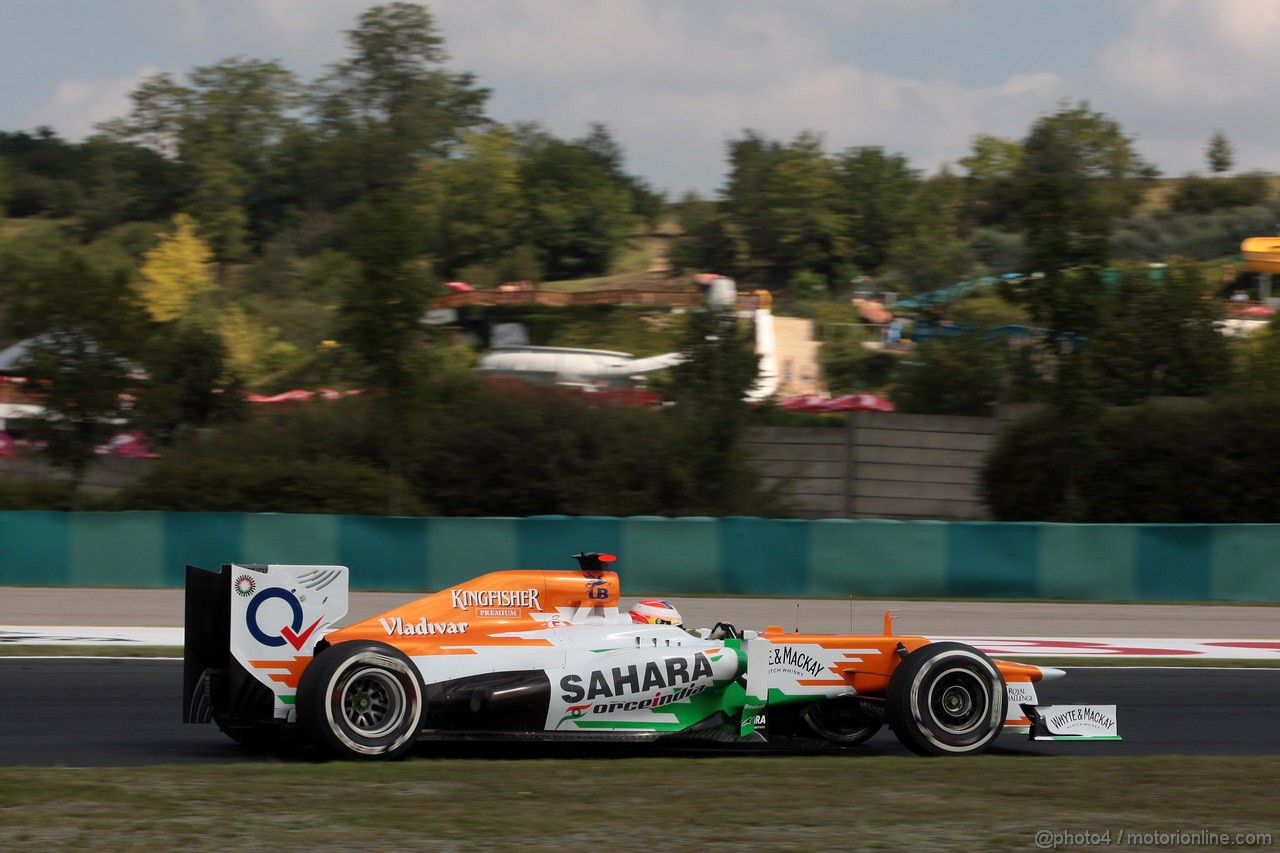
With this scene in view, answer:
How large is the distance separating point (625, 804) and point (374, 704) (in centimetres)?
188

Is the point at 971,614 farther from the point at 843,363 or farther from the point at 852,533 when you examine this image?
the point at 843,363

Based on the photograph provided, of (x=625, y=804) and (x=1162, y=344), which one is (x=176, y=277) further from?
(x=625, y=804)

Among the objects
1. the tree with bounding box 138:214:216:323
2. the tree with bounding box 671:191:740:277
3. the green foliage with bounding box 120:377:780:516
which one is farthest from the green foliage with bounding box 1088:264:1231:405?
the tree with bounding box 138:214:216:323

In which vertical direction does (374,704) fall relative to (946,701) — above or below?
above

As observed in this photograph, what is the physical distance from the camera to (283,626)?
7.76 meters

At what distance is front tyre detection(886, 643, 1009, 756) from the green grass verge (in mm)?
418

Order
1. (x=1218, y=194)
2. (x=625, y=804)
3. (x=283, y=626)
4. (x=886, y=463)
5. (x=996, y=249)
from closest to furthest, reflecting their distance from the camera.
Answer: (x=625, y=804) → (x=283, y=626) → (x=886, y=463) → (x=996, y=249) → (x=1218, y=194)

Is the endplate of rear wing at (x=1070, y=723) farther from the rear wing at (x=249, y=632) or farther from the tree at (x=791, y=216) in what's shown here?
the tree at (x=791, y=216)

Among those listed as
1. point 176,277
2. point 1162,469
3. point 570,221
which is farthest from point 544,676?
point 570,221

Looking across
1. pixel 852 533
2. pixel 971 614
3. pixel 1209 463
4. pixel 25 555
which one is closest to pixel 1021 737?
pixel 971 614

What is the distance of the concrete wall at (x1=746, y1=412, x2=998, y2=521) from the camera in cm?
2931

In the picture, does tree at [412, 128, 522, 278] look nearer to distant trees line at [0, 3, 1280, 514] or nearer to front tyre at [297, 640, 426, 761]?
distant trees line at [0, 3, 1280, 514]

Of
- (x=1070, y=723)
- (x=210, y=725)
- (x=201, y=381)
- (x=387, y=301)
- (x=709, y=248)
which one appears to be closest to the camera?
(x=1070, y=723)

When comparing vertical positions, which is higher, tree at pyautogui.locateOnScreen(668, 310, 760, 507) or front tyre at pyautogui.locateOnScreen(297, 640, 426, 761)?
tree at pyautogui.locateOnScreen(668, 310, 760, 507)
